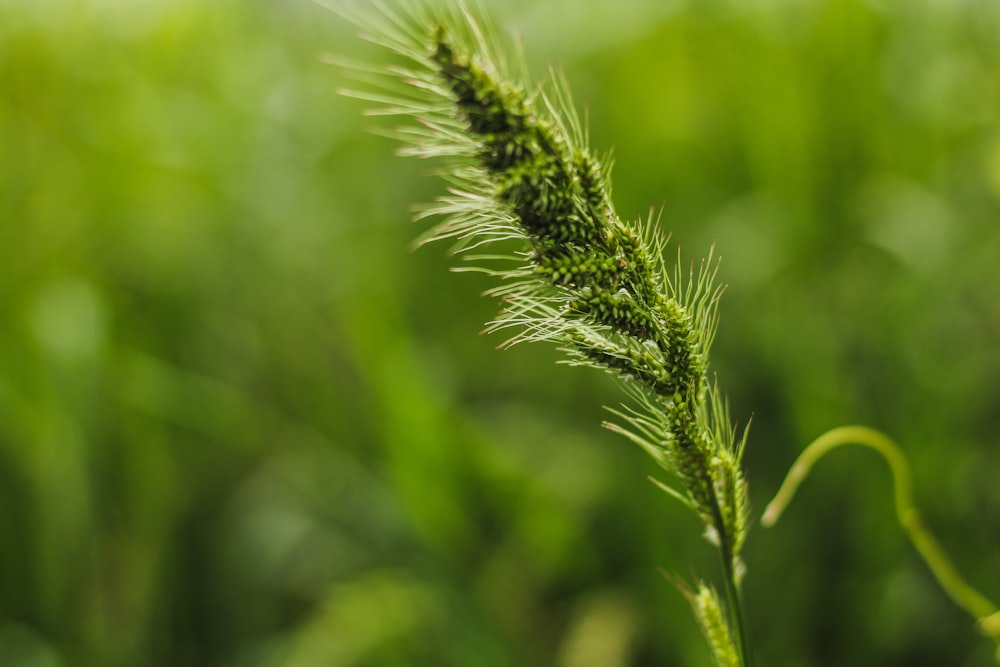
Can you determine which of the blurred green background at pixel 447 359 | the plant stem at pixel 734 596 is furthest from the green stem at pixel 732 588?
the blurred green background at pixel 447 359

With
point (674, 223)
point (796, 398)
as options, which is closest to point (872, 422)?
point (796, 398)

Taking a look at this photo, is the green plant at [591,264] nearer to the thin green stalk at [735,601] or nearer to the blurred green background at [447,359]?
the thin green stalk at [735,601]

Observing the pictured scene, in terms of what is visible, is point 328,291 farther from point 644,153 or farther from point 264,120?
point 644,153

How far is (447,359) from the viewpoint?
245cm

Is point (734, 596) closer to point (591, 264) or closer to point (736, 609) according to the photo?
point (736, 609)

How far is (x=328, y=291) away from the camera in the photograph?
269cm

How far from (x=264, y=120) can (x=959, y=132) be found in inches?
81.9

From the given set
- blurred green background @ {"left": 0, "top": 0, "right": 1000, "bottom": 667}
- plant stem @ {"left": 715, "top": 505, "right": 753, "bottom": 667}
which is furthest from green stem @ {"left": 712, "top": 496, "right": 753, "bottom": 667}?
blurred green background @ {"left": 0, "top": 0, "right": 1000, "bottom": 667}

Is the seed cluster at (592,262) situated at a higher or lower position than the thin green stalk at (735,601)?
higher

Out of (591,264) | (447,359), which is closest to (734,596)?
(591,264)

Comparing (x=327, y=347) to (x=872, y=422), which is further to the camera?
(x=327, y=347)

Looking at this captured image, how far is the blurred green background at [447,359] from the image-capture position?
5.72 ft

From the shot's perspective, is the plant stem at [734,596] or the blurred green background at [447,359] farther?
the blurred green background at [447,359]

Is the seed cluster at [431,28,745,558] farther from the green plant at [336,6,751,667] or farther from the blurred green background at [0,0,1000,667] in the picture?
the blurred green background at [0,0,1000,667]
